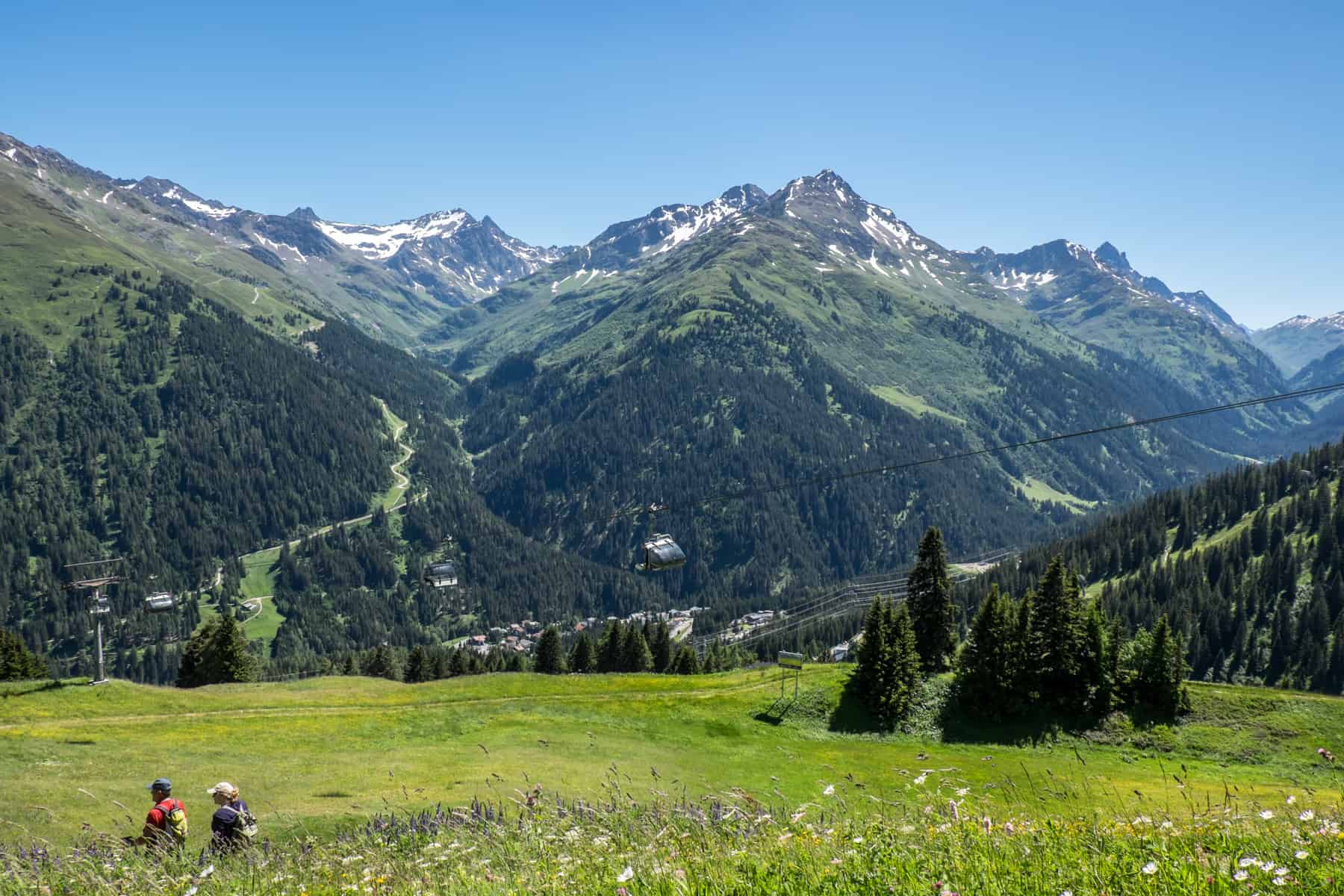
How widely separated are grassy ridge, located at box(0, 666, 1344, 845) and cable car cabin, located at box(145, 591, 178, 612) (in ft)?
62.7

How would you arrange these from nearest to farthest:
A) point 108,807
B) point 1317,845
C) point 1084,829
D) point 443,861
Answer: point 1317,845 < point 1084,829 < point 443,861 < point 108,807

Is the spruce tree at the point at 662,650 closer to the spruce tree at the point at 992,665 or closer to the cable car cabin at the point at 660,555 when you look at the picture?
the spruce tree at the point at 992,665

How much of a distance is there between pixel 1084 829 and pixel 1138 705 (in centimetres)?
6650

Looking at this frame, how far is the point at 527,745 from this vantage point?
165 feet

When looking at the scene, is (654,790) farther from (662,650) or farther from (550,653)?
(662,650)

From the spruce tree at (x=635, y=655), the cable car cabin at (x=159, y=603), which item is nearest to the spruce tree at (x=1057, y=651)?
the spruce tree at (x=635, y=655)

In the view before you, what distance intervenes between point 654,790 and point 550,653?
10265cm

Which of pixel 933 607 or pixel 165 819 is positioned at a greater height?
pixel 165 819

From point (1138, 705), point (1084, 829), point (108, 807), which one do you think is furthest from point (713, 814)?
point (1138, 705)

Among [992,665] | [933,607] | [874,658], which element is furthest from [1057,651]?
[874,658]

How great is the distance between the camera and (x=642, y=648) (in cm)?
11038

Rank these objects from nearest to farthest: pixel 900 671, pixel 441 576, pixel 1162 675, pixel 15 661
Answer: pixel 1162 675
pixel 900 671
pixel 15 661
pixel 441 576

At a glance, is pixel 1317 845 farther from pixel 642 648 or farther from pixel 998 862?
pixel 642 648

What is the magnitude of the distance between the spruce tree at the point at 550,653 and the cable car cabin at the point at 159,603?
147 feet
